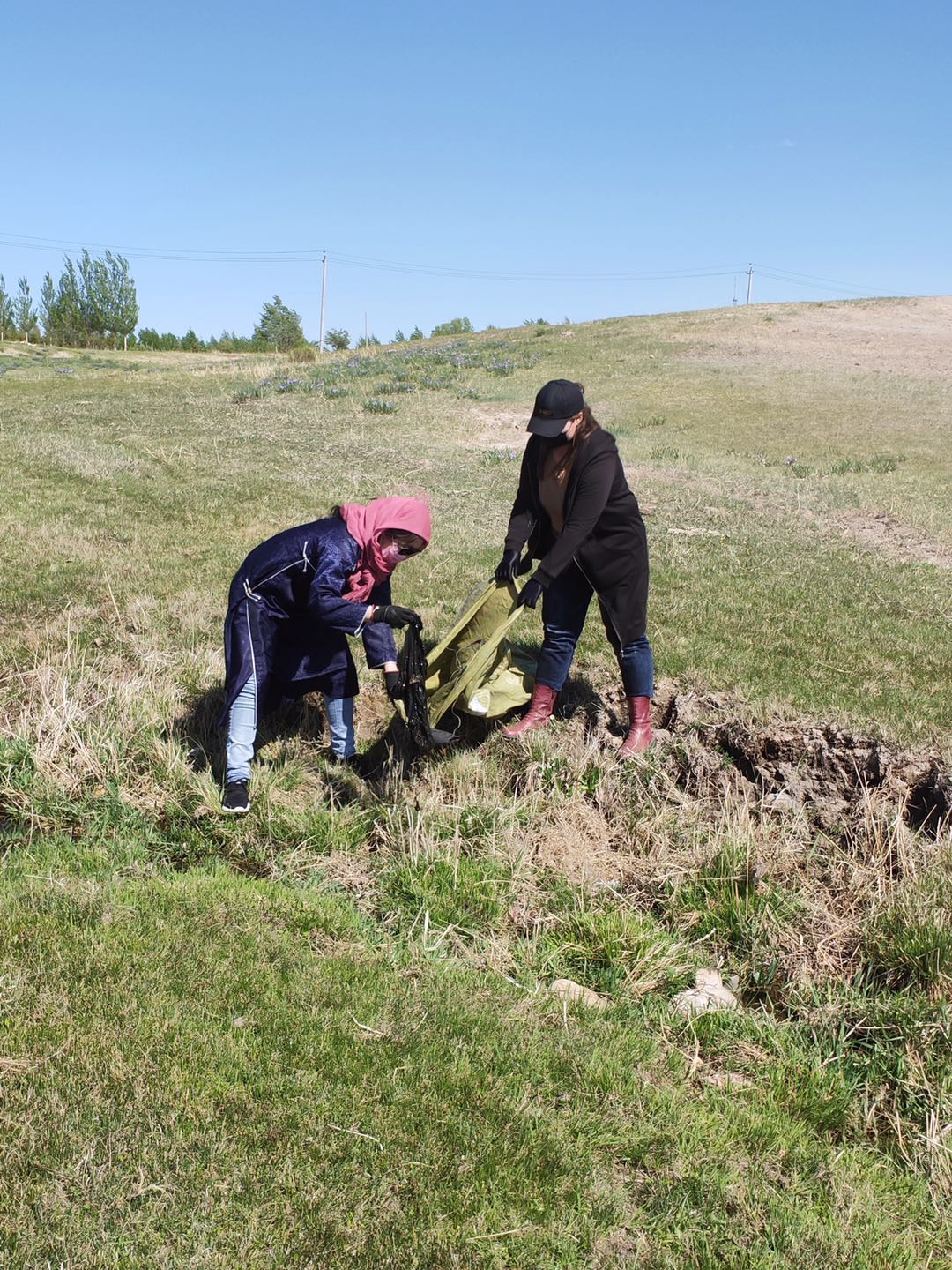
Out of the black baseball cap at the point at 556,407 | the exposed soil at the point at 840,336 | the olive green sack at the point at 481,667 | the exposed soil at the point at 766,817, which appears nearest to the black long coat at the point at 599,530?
the black baseball cap at the point at 556,407

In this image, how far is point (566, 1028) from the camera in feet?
11.5

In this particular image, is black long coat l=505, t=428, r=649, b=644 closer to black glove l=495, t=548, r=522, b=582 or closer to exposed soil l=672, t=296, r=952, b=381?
black glove l=495, t=548, r=522, b=582

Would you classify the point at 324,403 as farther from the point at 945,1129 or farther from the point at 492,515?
the point at 945,1129

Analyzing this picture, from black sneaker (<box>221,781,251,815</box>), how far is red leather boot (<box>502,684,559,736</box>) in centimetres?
162

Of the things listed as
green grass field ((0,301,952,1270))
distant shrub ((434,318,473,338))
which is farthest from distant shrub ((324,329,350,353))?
green grass field ((0,301,952,1270))

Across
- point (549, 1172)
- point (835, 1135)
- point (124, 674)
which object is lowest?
point (835, 1135)

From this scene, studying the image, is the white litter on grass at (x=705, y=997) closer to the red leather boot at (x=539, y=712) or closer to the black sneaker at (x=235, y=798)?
the red leather boot at (x=539, y=712)

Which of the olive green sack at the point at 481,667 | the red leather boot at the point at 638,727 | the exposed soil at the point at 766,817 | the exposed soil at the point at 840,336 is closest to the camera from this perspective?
the exposed soil at the point at 766,817

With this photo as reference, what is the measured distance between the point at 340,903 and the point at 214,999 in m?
0.95

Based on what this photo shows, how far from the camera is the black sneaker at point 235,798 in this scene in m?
4.76

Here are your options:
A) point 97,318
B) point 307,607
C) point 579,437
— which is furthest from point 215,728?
point 97,318

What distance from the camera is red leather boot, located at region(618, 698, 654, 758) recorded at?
547 cm

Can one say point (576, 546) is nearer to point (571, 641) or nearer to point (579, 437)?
point (579, 437)

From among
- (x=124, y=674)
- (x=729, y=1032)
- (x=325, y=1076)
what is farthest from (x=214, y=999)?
(x=124, y=674)
